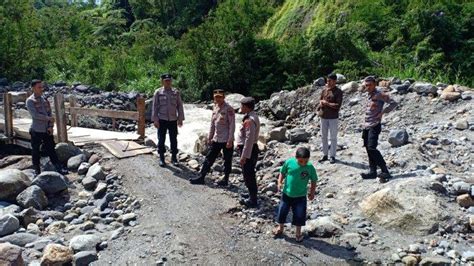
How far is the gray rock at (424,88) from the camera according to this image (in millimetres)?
12266

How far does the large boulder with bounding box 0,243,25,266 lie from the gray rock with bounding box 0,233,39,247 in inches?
36.6

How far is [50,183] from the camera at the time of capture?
9164 mm

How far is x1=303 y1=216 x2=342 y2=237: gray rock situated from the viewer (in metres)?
7.23

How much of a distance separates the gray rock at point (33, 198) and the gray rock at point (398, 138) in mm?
6916

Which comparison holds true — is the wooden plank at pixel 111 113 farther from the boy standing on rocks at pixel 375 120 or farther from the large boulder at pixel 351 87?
the large boulder at pixel 351 87

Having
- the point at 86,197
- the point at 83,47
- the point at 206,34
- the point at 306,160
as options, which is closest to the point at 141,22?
the point at 83,47

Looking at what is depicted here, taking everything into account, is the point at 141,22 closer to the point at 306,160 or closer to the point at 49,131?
the point at 49,131

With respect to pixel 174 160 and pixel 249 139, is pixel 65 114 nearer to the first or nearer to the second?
pixel 174 160

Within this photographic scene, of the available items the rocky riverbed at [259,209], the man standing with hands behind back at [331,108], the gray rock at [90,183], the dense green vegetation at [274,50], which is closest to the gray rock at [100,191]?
the rocky riverbed at [259,209]

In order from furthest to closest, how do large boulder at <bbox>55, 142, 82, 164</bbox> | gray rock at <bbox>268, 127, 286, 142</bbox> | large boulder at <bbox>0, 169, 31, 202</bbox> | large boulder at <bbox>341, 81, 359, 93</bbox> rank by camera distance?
large boulder at <bbox>341, 81, 359, 93</bbox>, gray rock at <bbox>268, 127, 286, 142</bbox>, large boulder at <bbox>55, 142, 82, 164</bbox>, large boulder at <bbox>0, 169, 31, 202</bbox>

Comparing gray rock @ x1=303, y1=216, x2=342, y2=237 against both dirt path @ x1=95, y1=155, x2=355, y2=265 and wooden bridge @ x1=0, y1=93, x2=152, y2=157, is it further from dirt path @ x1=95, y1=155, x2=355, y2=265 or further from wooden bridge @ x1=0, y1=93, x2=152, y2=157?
wooden bridge @ x1=0, y1=93, x2=152, y2=157

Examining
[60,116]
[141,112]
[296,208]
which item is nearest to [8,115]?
[60,116]

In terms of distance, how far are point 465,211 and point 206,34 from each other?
651 inches

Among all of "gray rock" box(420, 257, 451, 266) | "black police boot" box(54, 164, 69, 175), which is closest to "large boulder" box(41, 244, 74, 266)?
"black police boot" box(54, 164, 69, 175)
